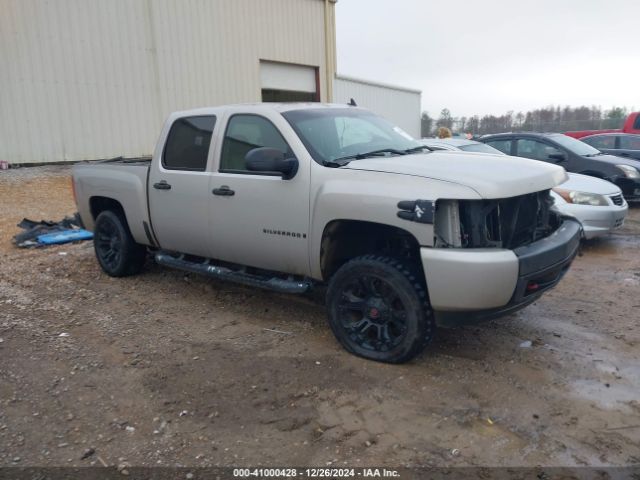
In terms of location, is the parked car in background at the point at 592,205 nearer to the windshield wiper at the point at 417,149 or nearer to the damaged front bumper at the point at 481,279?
the windshield wiper at the point at 417,149

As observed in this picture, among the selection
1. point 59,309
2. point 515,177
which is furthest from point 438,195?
point 59,309

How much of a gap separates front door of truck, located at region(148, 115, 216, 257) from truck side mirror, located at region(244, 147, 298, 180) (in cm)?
97

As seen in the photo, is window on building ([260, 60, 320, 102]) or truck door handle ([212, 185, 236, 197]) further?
window on building ([260, 60, 320, 102])

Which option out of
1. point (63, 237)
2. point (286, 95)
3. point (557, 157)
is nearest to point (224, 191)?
point (63, 237)

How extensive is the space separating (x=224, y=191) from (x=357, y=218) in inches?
55.9

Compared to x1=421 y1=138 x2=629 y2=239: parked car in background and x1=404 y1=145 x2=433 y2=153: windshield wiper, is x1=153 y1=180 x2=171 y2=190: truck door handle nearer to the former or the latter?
x1=404 y1=145 x2=433 y2=153: windshield wiper

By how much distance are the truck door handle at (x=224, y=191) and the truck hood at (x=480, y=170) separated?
3.80ft

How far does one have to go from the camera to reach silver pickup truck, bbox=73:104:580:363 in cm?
362

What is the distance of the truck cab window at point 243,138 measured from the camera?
4645 mm

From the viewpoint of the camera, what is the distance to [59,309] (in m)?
5.38

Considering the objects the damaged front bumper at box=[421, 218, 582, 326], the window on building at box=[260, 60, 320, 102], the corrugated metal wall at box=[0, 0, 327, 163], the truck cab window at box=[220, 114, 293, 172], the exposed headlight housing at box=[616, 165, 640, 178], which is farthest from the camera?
the window on building at box=[260, 60, 320, 102]

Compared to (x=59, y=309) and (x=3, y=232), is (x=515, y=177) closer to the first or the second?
(x=59, y=309)

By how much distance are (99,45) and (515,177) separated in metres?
13.2

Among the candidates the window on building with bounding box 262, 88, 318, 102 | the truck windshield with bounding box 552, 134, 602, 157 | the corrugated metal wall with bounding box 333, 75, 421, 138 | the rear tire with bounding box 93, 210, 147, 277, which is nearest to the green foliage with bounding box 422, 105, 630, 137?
the corrugated metal wall with bounding box 333, 75, 421, 138
